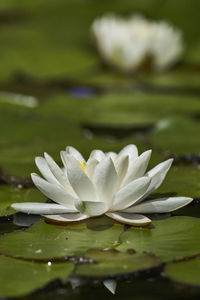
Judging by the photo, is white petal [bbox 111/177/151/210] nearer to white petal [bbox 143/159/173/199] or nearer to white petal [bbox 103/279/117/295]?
white petal [bbox 143/159/173/199]

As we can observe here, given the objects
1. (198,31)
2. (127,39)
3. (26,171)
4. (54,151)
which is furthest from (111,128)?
(198,31)

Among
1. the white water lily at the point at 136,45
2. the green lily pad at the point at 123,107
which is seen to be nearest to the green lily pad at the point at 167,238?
the green lily pad at the point at 123,107

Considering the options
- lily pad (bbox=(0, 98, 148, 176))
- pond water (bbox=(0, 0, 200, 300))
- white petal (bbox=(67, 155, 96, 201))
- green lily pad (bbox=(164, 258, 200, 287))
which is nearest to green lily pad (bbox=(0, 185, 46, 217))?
pond water (bbox=(0, 0, 200, 300))

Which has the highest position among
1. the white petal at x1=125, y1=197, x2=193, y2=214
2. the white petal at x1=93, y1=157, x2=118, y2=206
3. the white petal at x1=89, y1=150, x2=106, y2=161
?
the white petal at x1=89, y1=150, x2=106, y2=161

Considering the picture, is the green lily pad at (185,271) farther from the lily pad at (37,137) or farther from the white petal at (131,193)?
the lily pad at (37,137)

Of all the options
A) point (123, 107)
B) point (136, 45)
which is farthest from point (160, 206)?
point (136, 45)
